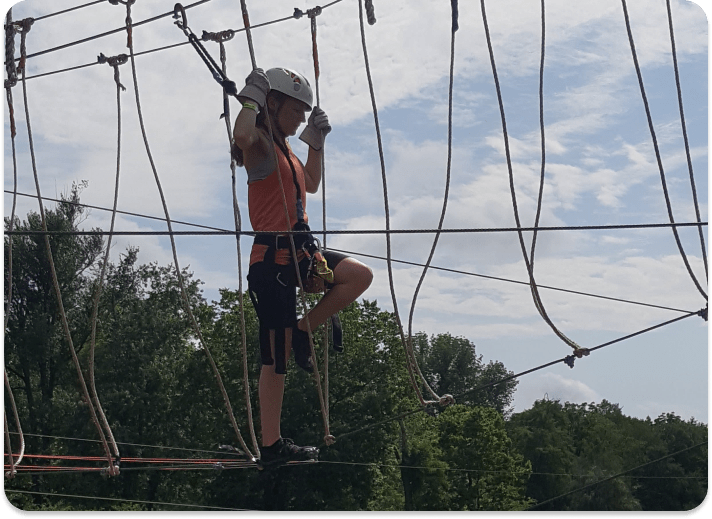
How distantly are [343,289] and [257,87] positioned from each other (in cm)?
90

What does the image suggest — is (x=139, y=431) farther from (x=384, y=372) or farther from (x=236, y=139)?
(x=236, y=139)

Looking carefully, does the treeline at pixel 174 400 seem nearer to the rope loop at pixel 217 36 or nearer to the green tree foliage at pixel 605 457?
the green tree foliage at pixel 605 457

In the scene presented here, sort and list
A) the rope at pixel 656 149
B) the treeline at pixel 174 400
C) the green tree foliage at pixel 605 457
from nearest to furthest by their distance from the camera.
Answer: the rope at pixel 656 149
the treeline at pixel 174 400
the green tree foliage at pixel 605 457

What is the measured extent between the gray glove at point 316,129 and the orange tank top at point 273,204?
0.66 ft

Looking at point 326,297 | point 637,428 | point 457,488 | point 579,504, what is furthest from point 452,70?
point 637,428

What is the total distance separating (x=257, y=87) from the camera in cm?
361

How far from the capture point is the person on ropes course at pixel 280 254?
3691 millimetres

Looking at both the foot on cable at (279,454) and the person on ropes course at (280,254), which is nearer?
the person on ropes course at (280,254)

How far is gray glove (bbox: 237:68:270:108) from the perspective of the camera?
359cm

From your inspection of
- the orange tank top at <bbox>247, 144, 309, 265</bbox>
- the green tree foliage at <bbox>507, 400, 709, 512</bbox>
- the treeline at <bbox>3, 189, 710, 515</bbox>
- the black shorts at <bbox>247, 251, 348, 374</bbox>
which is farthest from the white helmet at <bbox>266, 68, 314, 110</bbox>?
the green tree foliage at <bbox>507, 400, 709, 512</bbox>

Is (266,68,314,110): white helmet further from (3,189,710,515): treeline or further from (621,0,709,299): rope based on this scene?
(3,189,710,515): treeline

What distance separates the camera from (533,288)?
3.79m

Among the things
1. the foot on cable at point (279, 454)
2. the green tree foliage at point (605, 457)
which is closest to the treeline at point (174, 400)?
the green tree foliage at point (605, 457)

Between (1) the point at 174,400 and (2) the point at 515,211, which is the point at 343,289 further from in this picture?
(1) the point at 174,400
